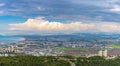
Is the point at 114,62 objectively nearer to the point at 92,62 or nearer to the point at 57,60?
the point at 92,62

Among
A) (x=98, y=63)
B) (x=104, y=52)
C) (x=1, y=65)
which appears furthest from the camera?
(x=104, y=52)

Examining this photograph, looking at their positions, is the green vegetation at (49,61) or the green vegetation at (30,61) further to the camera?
the green vegetation at (49,61)

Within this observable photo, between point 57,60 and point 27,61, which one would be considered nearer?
point 27,61

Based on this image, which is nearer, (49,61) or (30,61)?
(30,61)

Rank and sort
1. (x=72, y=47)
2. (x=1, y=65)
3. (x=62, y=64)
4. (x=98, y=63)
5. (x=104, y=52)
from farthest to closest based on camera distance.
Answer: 1. (x=72, y=47)
2. (x=104, y=52)
3. (x=98, y=63)
4. (x=62, y=64)
5. (x=1, y=65)

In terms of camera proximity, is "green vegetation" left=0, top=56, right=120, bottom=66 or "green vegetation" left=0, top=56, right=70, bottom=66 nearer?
"green vegetation" left=0, top=56, right=70, bottom=66

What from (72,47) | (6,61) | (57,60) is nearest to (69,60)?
(57,60)

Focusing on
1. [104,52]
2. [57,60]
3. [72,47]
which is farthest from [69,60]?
[72,47]

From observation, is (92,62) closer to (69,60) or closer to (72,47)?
(69,60)

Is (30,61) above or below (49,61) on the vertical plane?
above
